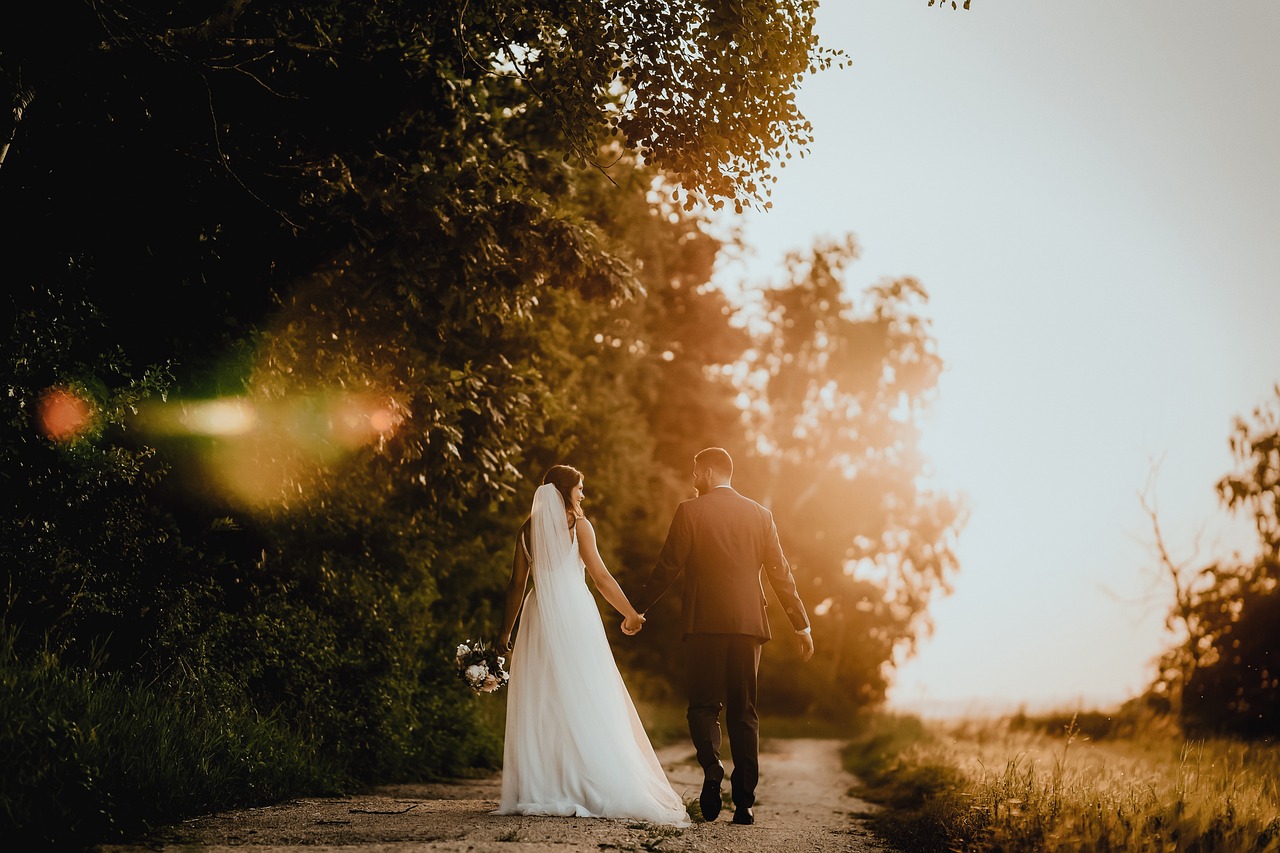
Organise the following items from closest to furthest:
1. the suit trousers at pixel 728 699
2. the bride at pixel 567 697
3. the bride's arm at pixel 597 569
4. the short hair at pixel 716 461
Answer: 1. the bride at pixel 567 697
2. the suit trousers at pixel 728 699
3. the bride's arm at pixel 597 569
4. the short hair at pixel 716 461

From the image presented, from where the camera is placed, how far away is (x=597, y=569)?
8547 millimetres

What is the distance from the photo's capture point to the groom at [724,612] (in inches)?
322

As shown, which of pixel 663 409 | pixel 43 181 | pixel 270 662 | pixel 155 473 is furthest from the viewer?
pixel 663 409

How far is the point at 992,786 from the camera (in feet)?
26.9

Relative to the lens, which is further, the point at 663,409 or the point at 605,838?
the point at 663,409

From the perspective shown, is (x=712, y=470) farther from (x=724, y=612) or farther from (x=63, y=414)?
(x=63, y=414)

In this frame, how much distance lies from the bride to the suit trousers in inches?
17.3

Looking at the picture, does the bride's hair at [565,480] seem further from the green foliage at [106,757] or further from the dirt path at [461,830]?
the green foliage at [106,757]

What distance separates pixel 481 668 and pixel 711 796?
6.39 feet

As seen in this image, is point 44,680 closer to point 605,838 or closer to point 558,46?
point 605,838

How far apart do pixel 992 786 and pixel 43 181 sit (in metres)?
8.93

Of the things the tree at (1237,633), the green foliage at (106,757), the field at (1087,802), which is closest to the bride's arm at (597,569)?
the field at (1087,802)

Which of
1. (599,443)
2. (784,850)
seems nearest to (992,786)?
(784,850)

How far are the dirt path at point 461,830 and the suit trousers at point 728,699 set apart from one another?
42 centimetres
